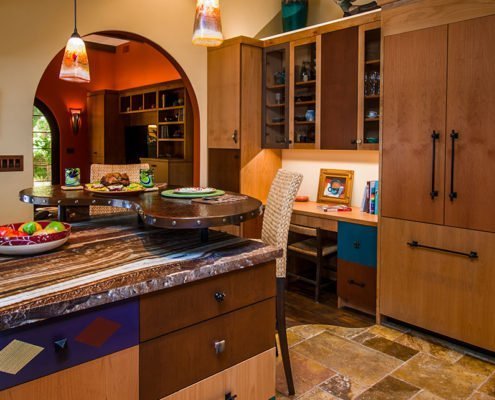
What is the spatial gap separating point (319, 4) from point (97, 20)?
2072mm

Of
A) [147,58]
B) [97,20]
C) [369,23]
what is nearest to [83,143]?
[147,58]

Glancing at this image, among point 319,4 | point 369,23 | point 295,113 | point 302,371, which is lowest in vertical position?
point 302,371

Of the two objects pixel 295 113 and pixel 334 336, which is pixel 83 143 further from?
pixel 334 336

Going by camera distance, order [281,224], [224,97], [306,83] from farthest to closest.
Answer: [224,97], [306,83], [281,224]

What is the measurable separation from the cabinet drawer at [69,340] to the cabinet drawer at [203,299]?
2.6 inches

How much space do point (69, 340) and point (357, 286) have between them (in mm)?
2624

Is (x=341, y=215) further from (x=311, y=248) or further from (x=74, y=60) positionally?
(x=74, y=60)

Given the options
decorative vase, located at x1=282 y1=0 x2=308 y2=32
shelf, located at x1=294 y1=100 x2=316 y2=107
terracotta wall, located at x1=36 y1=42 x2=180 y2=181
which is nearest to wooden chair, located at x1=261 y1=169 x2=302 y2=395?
shelf, located at x1=294 y1=100 x2=316 y2=107

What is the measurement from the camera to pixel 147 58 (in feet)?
25.4

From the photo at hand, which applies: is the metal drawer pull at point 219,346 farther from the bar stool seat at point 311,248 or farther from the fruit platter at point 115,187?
the bar stool seat at point 311,248

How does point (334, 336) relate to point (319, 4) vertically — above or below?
below

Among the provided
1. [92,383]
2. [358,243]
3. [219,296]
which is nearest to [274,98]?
[358,243]

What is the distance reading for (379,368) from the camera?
2.80 m

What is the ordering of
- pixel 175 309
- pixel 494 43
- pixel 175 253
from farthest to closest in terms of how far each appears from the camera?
1. pixel 494 43
2. pixel 175 253
3. pixel 175 309
